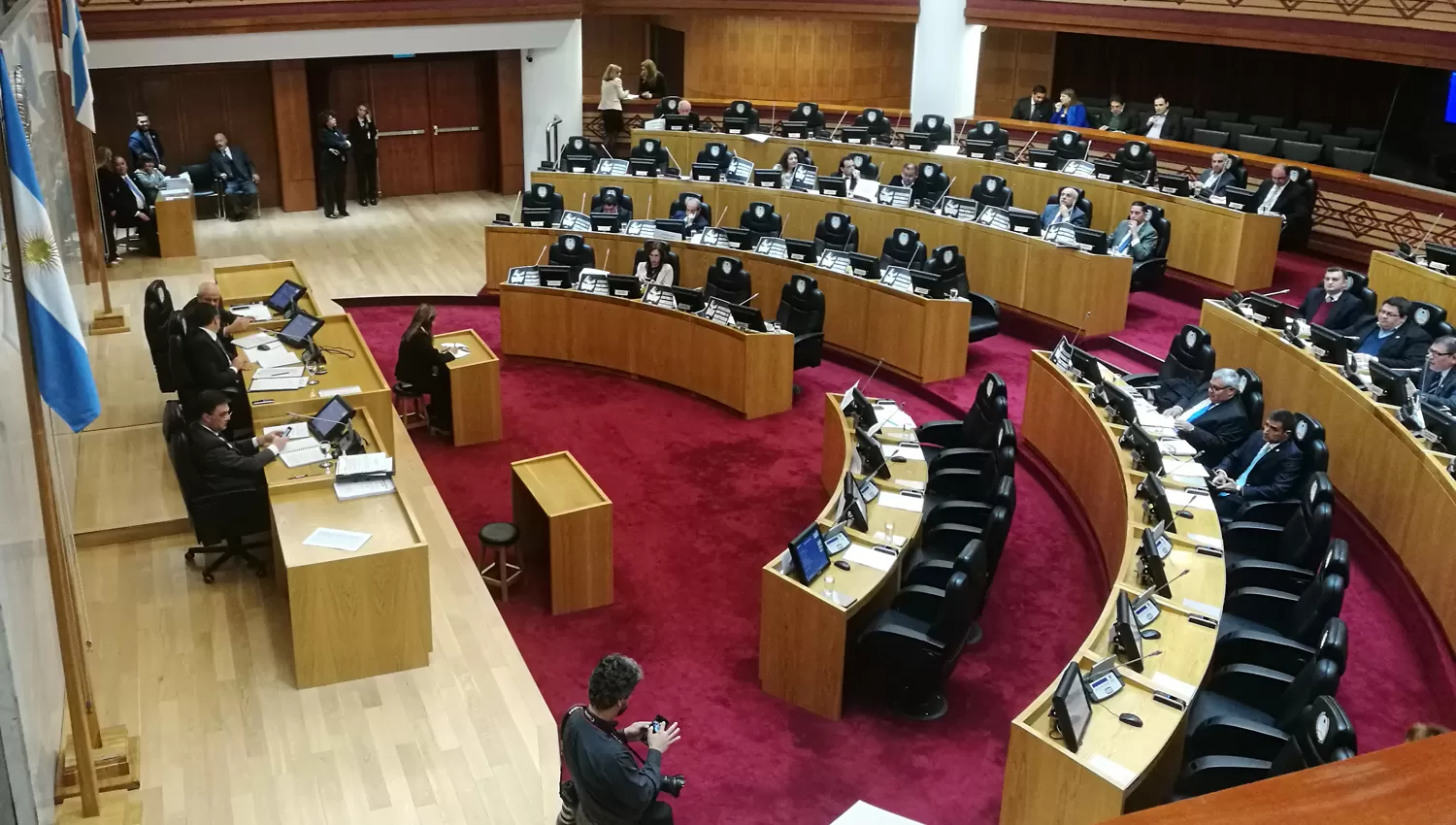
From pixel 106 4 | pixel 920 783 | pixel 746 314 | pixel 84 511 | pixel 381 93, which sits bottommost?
pixel 920 783

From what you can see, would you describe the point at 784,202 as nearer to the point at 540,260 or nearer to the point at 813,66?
the point at 540,260

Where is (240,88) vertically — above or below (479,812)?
above

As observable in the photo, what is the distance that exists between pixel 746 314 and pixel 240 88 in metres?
9.94

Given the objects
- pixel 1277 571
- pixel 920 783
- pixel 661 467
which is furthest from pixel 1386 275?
pixel 920 783

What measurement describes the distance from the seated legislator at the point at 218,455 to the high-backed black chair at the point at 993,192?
8619 mm

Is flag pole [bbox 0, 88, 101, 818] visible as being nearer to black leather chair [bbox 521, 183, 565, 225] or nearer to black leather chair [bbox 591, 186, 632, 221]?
black leather chair [bbox 521, 183, 565, 225]

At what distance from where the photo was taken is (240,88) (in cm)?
1744

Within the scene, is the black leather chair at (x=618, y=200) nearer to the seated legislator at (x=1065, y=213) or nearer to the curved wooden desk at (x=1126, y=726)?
the seated legislator at (x=1065, y=213)

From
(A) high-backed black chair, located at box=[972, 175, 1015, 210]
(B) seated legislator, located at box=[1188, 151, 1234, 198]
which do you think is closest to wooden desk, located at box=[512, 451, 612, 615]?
(A) high-backed black chair, located at box=[972, 175, 1015, 210]

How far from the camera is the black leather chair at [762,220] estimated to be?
13.7 meters

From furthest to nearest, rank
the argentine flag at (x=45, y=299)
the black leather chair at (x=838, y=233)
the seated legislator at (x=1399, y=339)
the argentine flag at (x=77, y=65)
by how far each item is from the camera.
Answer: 1. the black leather chair at (x=838, y=233)
2. the argentine flag at (x=77, y=65)
3. the seated legislator at (x=1399, y=339)
4. the argentine flag at (x=45, y=299)

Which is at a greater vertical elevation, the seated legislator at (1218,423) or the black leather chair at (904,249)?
the black leather chair at (904,249)

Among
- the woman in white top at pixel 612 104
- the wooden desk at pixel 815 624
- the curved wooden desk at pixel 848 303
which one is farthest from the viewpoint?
the woman in white top at pixel 612 104

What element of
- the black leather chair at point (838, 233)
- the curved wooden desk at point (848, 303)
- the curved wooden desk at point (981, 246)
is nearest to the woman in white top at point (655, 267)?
the curved wooden desk at point (848, 303)
